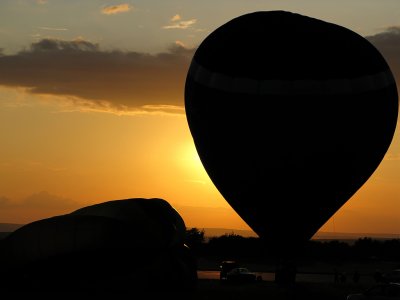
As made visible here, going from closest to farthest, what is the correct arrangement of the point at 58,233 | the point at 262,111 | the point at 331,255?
1. the point at 262,111
2. the point at 58,233
3. the point at 331,255

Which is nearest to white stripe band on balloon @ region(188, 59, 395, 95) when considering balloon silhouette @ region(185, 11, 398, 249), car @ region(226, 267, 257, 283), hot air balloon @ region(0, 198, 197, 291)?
balloon silhouette @ region(185, 11, 398, 249)

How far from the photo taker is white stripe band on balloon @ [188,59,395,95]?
1164 inches

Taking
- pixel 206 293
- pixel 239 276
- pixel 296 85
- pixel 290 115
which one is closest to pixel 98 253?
pixel 206 293

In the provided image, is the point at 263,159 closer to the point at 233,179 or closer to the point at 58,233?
the point at 233,179

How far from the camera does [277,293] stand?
120 ft

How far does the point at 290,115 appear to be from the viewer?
97.3ft

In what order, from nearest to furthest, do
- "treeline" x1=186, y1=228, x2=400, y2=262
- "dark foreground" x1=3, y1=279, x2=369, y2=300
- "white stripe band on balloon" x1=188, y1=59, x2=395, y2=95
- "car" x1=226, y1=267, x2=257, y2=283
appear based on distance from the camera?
"white stripe band on balloon" x1=188, y1=59, x2=395, y2=95, "dark foreground" x1=3, y1=279, x2=369, y2=300, "car" x1=226, y1=267, x2=257, y2=283, "treeline" x1=186, y1=228, x2=400, y2=262

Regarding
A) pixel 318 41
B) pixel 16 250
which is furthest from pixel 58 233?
pixel 318 41

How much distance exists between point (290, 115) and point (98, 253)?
408 inches

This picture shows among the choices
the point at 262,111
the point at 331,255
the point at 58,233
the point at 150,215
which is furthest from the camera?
the point at 331,255

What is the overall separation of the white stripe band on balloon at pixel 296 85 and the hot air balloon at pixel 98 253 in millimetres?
8336

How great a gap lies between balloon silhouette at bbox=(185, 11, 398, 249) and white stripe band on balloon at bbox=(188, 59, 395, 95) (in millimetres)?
36

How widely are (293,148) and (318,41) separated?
13.4 ft

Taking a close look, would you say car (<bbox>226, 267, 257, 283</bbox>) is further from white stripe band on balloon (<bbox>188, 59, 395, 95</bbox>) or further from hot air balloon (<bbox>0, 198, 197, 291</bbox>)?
white stripe band on balloon (<bbox>188, 59, 395, 95</bbox>)
